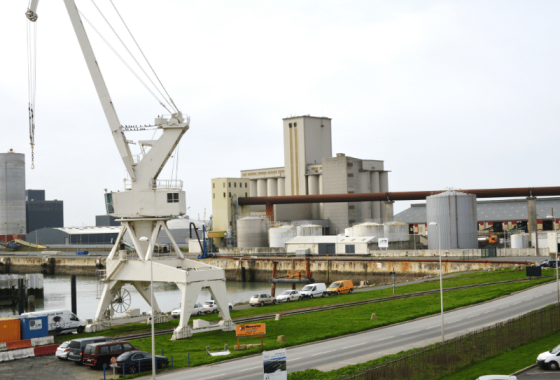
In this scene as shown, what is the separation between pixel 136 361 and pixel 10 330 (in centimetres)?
1176

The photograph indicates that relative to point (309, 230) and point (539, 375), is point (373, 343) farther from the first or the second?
point (309, 230)

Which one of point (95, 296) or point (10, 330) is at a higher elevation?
point (10, 330)

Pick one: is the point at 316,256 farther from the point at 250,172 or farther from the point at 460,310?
the point at 460,310

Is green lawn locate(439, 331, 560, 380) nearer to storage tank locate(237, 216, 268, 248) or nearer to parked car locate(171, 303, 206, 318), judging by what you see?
parked car locate(171, 303, 206, 318)

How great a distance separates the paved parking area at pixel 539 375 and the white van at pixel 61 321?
3180cm

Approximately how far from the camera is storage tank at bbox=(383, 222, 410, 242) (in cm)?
11862

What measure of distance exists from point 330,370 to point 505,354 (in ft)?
32.5

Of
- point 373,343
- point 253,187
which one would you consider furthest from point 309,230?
point 373,343

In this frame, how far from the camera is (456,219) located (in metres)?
101

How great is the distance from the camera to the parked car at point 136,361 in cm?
3241

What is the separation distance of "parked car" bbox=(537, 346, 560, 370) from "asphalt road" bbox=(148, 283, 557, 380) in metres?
7.38

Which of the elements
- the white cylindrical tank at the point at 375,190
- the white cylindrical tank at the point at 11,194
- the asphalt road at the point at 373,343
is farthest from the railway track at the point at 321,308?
the white cylindrical tank at the point at 11,194

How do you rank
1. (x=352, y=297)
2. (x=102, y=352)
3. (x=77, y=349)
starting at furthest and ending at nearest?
(x=352, y=297)
(x=77, y=349)
(x=102, y=352)

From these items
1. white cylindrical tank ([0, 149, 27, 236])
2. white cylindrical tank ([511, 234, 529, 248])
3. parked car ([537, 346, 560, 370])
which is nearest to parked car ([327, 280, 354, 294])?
parked car ([537, 346, 560, 370])
